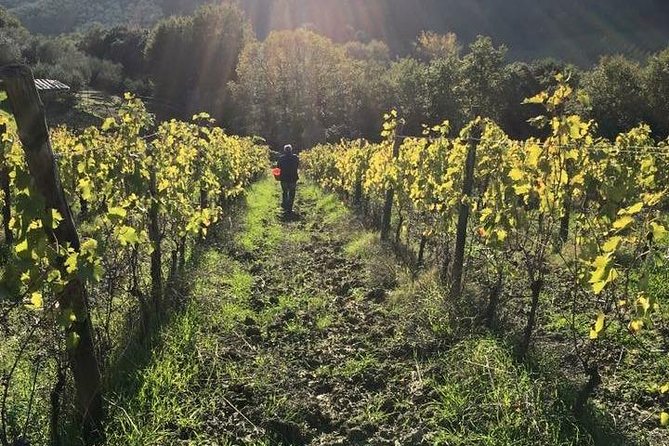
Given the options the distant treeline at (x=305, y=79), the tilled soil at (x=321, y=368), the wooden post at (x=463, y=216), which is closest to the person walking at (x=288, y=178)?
the tilled soil at (x=321, y=368)

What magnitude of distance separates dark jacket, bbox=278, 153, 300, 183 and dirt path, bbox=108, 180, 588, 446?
20.9ft

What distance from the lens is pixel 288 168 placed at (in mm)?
13062

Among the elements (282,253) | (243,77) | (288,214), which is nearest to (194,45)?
(243,77)

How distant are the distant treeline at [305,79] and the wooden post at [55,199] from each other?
1111 inches

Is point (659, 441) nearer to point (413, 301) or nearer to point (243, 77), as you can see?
point (413, 301)

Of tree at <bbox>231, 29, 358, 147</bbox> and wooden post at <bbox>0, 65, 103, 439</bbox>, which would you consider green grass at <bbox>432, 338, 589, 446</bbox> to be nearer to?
wooden post at <bbox>0, 65, 103, 439</bbox>

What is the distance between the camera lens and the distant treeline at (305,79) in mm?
29859

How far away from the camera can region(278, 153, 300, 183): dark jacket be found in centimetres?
1293

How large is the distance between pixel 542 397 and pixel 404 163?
4.86m

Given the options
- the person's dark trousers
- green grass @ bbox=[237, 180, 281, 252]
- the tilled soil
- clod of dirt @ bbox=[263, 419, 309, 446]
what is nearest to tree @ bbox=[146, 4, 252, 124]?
green grass @ bbox=[237, 180, 281, 252]

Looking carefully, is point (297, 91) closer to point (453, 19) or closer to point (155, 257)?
point (155, 257)

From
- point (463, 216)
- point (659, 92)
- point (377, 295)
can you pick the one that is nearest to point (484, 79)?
point (659, 92)

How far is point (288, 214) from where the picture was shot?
12.6m

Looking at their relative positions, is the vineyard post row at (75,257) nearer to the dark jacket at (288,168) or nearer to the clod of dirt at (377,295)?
the clod of dirt at (377,295)
